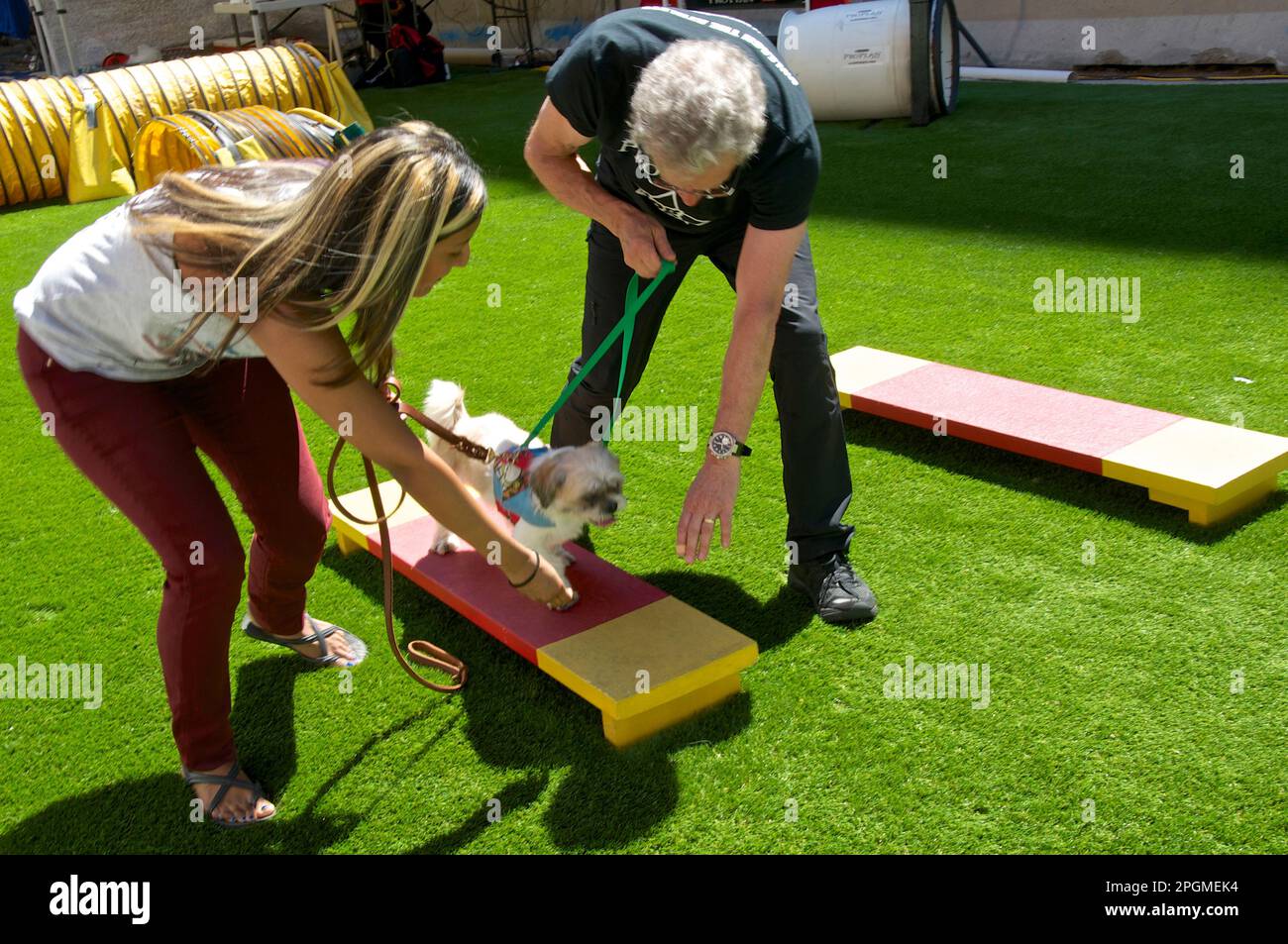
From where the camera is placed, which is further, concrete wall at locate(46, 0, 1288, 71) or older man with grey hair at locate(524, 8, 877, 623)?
concrete wall at locate(46, 0, 1288, 71)

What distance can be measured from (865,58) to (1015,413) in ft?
20.1

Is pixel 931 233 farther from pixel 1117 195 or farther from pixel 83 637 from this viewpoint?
pixel 83 637

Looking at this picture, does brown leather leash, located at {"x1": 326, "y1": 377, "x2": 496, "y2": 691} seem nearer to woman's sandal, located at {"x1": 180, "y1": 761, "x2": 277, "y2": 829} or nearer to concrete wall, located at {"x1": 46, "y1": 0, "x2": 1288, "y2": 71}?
woman's sandal, located at {"x1": 180, "y1": 761, "x2": 277, "y2": 829}

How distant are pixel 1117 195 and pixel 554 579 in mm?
5784

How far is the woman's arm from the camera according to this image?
204cm

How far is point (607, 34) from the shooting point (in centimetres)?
274

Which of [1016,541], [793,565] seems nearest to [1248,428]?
[1016,541]

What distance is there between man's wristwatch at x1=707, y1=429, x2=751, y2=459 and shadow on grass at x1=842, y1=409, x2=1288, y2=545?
135cm

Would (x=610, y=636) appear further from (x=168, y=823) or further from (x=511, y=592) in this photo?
(x=168, y=823)

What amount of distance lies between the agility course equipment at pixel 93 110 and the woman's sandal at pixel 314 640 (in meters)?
7.75

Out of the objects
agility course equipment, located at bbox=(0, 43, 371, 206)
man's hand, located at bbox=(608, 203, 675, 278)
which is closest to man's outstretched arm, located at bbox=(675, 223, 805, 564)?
man's hand, located at bbox=(608, 203, 675, 278)

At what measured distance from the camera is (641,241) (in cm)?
292

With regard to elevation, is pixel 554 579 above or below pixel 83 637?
above

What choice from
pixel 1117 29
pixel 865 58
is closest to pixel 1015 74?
pixel 1117 29
